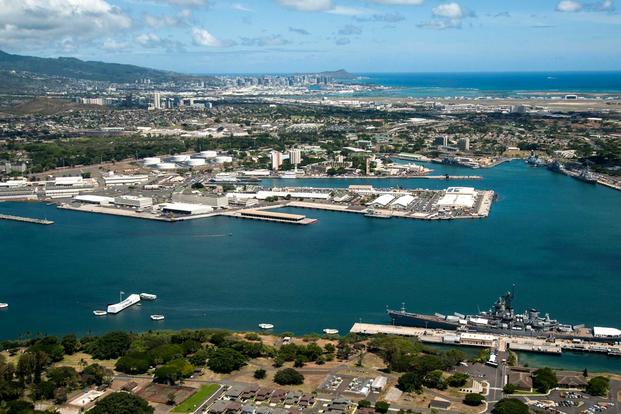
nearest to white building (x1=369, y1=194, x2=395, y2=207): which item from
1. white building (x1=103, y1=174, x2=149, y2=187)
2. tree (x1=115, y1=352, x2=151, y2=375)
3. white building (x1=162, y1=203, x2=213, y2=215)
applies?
white building (x1=162, y1=203, x2=213, y2=215)

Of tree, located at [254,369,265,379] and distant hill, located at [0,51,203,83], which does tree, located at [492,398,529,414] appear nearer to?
tree, located at [254,369,265,379]

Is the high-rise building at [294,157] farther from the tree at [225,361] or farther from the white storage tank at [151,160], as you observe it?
the tree at [225,361]

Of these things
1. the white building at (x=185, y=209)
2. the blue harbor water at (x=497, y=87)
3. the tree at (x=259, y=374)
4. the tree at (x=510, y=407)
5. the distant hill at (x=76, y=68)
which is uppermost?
the distant hill at (x=76, y=68)

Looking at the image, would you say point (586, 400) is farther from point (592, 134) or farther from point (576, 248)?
point (592, 134)

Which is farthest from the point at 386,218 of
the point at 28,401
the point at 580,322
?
the point at 28,401

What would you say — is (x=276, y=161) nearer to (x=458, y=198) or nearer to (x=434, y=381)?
(x=458, y=198)

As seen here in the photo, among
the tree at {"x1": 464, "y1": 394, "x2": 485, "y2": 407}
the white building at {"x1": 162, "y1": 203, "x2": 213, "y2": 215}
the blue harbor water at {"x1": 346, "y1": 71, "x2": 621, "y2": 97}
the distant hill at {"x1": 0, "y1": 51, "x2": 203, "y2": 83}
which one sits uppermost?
the distant hill at {"x1": 0, "y1": 51, "x2": 203, "y2": 83}

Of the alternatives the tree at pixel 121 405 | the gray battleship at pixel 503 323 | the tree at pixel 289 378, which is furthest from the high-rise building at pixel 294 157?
the tree at pixel 121 405
